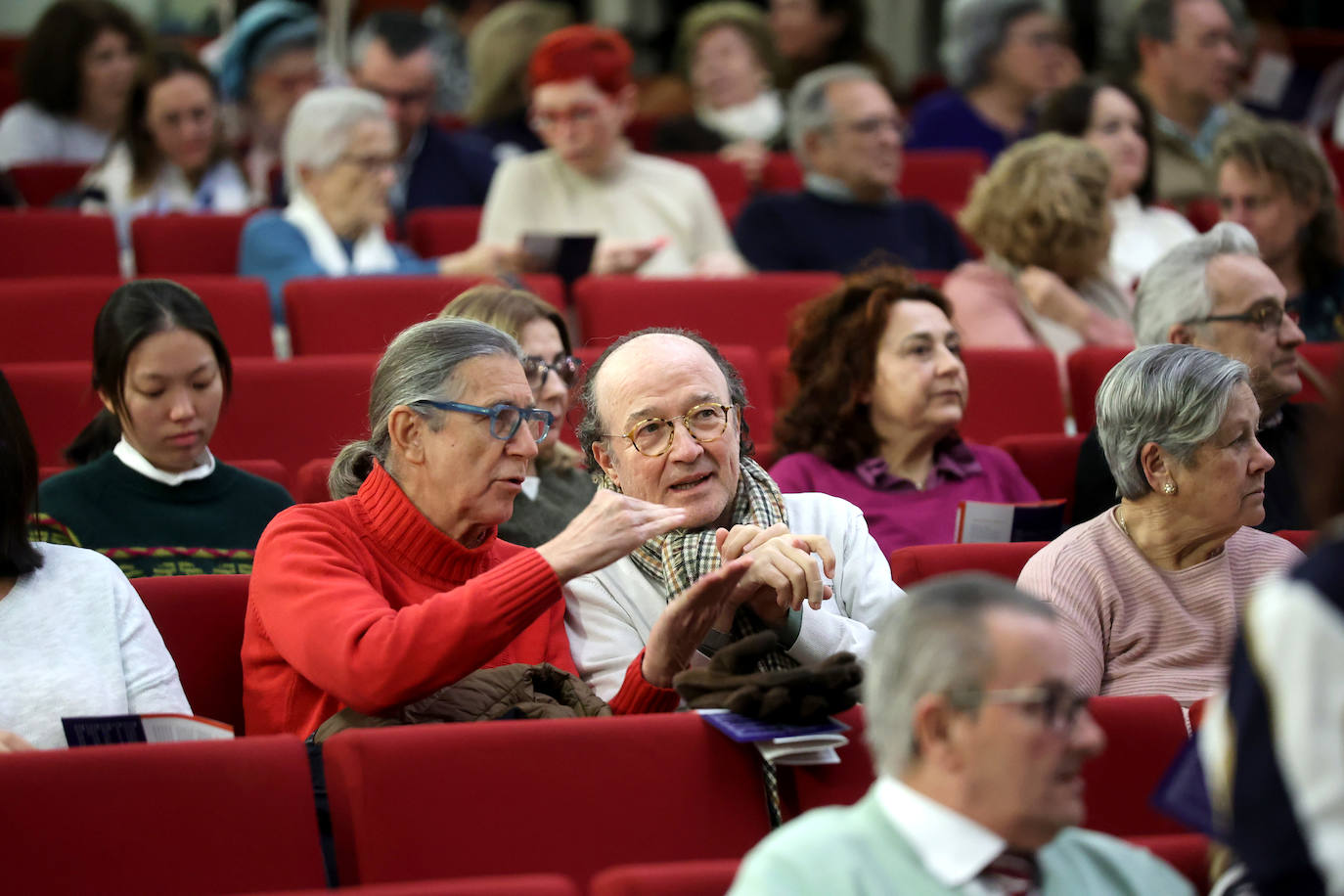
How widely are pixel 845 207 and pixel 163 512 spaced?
8.21 ft

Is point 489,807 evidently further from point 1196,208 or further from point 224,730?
point 1196,208

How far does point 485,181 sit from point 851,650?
3509 millimetres

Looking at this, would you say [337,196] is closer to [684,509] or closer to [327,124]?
[327,124]

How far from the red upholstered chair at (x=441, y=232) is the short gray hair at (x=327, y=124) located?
0.47 meters

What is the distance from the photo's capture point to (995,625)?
145 cm

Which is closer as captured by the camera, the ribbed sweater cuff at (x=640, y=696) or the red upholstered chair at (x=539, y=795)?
the red upholstered chair at (x=539, y=795)

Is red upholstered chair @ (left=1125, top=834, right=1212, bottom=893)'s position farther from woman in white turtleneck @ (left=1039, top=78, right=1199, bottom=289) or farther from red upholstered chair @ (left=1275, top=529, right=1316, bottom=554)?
woman in white turtleneck @ (left=1039, top=78, right=1199, bottom=289)

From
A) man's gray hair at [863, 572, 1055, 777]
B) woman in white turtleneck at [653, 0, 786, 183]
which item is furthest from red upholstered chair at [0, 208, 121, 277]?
man's gray hair at [863, 572, 1055, 777]

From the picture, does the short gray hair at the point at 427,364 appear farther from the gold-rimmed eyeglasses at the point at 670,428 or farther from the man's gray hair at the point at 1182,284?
the man's gray hair at the point at 1182,284

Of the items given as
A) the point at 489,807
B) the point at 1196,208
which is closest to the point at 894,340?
the point at 489,807

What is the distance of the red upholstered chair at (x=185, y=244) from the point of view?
4504 mm

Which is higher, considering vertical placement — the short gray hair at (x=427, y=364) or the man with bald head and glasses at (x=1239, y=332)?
the short gray hair at (x=427, y=364)

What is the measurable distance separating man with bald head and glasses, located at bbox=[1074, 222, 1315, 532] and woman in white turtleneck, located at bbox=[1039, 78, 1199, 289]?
158cm

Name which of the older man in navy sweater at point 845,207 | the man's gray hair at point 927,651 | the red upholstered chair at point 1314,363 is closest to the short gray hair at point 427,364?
the man's gray hair at point 927,651
